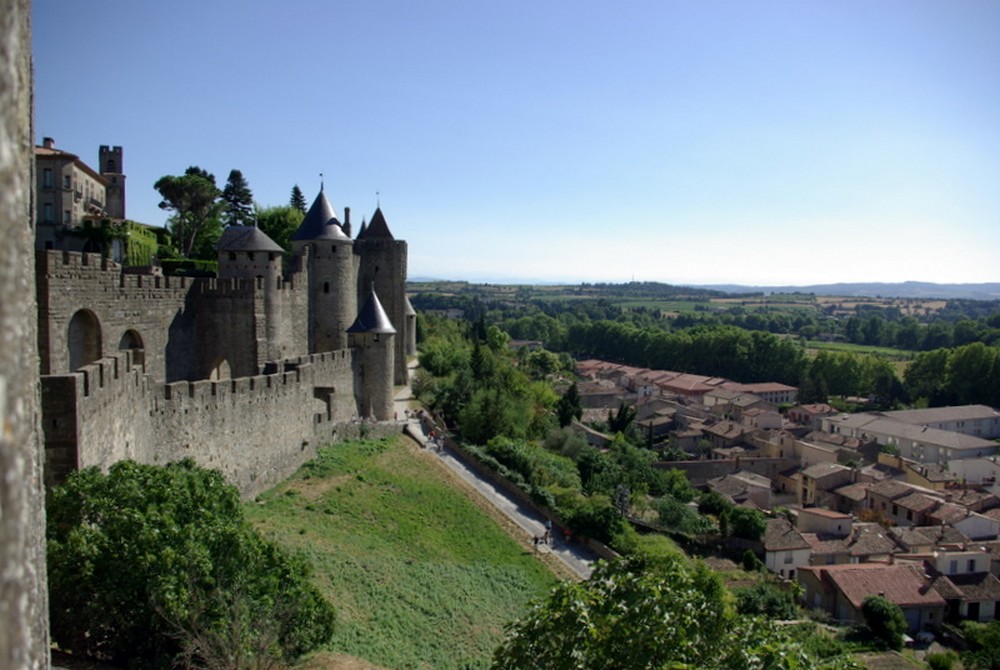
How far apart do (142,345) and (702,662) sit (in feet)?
54.2

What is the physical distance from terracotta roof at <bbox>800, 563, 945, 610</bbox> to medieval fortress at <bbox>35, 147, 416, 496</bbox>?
2191 centimetres

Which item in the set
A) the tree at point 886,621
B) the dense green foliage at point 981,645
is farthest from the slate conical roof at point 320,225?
the dense green foliage at point 981,645

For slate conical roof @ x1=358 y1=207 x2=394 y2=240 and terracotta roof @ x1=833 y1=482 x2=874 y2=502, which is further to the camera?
terracotta roof @ x1=833 y1=482 x2=874 y2=502

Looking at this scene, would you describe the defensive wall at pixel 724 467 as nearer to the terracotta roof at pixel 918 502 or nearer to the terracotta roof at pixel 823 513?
the terracotta roof at pixel 823 513

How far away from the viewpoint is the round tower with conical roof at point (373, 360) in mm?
29484

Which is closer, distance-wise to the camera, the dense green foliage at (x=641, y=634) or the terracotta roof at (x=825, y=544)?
the dense green foliage at (x=641, y=634)

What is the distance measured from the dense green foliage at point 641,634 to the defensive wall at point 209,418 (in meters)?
6.94

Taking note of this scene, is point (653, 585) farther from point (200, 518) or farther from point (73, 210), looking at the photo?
point (73, 210)

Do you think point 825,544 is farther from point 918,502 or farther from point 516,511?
point 516,511

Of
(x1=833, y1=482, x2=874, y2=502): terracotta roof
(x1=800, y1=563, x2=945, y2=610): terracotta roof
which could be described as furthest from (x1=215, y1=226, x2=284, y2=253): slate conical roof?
(x1=833, y1=482, x2=874, y2=502): terracotta roof

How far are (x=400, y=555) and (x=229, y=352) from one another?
330 inches

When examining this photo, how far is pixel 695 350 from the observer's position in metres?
115

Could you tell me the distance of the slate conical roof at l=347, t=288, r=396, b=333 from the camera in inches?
1169

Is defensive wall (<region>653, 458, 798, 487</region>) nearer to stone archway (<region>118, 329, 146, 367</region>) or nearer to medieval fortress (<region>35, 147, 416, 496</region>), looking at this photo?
medieval fortress (<region>35, 147, 416, 496</region>)
